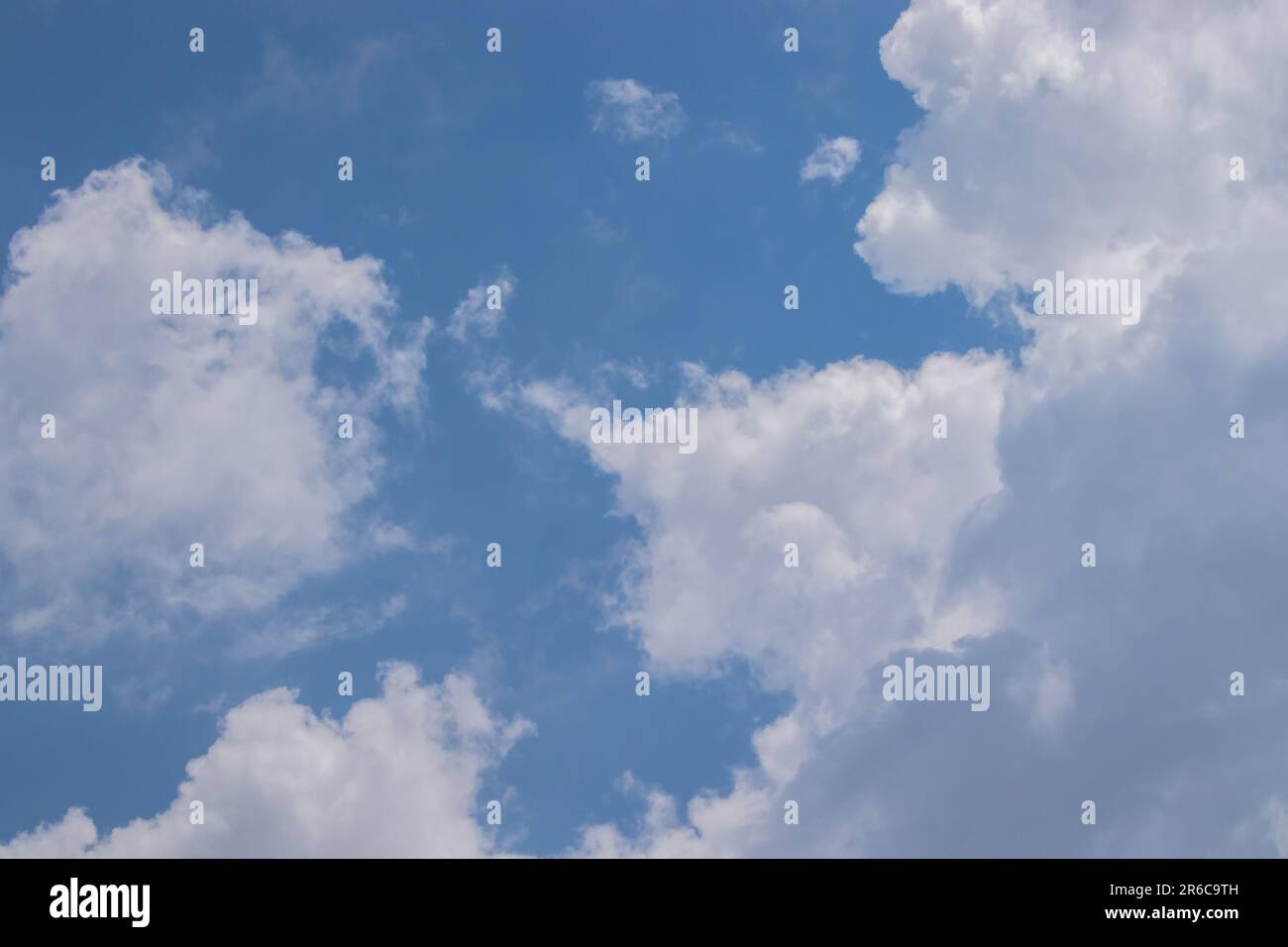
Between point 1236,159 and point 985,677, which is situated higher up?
point 1236,159

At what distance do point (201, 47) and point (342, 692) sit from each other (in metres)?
30.0

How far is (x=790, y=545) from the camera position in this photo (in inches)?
1833

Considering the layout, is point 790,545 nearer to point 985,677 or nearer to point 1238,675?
point 985,677
